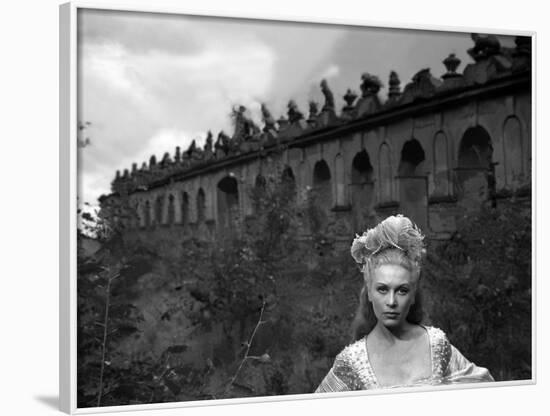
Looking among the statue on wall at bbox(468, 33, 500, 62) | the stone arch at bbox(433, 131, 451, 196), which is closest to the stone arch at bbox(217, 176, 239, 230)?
the stone arch at bbox(433, 131, 451, 196)

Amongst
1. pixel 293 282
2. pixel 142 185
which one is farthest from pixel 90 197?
pixel 293 282

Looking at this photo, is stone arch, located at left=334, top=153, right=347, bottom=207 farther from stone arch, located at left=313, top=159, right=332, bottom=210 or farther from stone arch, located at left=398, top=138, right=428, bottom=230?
stone arch, located at left=398, top=138, right=428, bottom=230

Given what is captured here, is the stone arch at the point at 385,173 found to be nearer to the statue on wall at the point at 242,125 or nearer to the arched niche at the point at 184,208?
the statue on wall at the point at 242,125

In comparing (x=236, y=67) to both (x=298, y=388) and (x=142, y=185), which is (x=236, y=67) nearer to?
(x=142, y=185)

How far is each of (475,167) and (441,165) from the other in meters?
0.27

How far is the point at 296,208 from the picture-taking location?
9.05m

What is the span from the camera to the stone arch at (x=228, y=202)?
8852 mm

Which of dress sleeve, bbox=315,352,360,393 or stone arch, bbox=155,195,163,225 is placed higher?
stone arch, bbox=155,195,163,225

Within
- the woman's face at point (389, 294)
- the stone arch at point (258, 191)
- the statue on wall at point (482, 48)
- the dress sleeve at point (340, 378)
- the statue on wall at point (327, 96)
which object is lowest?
the dress sleeve at point (340, 378)

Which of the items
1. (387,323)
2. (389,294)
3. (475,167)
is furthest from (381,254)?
(475,167)

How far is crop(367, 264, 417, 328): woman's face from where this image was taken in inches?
352

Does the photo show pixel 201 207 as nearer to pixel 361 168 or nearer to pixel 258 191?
pixel 258 191

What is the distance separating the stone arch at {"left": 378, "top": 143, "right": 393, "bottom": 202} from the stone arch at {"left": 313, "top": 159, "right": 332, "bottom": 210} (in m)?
0.39

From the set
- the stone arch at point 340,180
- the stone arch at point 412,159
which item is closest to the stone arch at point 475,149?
the stone arch at point 412,159
